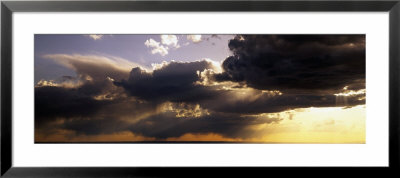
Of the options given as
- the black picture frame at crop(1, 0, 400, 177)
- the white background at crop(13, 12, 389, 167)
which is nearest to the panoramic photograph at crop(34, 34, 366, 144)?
the white background at crop(13, 12, 389, 167)

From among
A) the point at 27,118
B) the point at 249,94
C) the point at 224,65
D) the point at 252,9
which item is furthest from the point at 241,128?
the point at 27,118

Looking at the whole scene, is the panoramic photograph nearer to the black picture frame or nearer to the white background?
the white background

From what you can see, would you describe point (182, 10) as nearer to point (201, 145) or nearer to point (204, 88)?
point (204, 88)

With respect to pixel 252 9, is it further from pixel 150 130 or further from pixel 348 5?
pixel 150 130

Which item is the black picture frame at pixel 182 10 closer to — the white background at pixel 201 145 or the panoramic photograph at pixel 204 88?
the white background at pixel 201 145

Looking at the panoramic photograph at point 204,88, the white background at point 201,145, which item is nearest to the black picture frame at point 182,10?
the white background at point 201,145

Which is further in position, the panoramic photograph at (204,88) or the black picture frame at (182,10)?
the panoramic photograph at (204,88)
